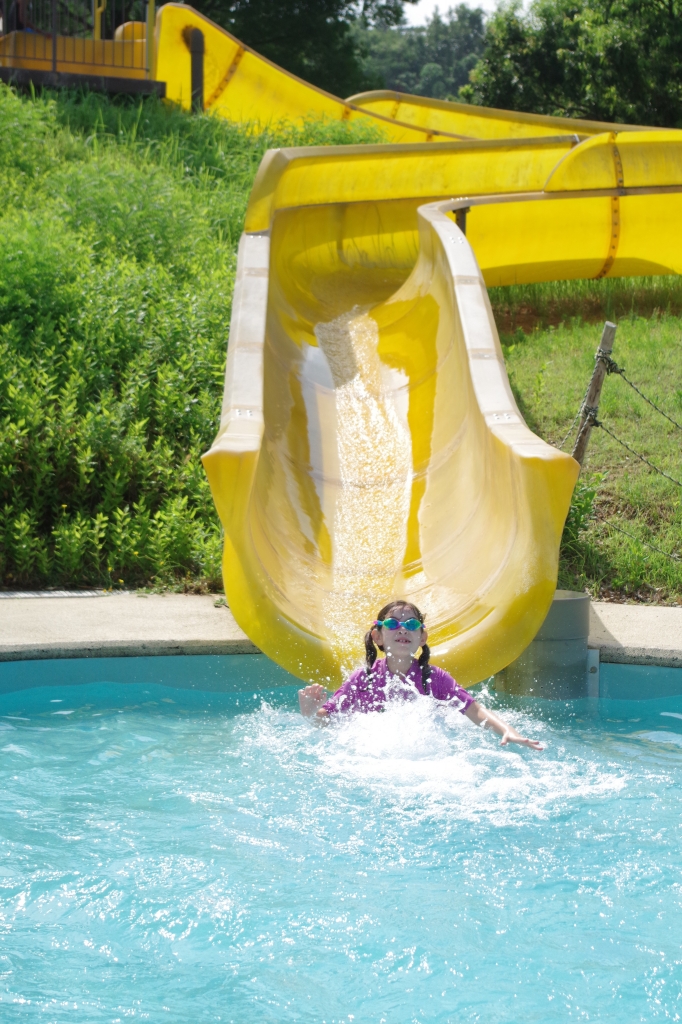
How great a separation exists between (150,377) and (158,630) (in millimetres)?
2664

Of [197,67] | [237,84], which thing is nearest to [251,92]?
[237,84]

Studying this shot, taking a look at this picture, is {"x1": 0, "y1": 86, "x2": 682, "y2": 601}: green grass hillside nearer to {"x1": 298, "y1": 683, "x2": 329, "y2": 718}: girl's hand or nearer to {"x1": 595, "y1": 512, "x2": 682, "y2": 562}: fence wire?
{"x1": 595, "y1": 512, "x2": 682, "y2": 562}: fence wire

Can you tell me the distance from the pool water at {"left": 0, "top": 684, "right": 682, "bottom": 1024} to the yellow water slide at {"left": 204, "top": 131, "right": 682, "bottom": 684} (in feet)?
1.65

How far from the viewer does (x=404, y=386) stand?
6.69m

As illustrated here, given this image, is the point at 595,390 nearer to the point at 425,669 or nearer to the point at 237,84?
the point at 425,669

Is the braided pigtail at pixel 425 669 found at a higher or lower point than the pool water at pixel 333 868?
higher

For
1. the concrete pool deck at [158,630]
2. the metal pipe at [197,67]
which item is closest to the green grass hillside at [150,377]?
the concrete pool deck at [158,630]

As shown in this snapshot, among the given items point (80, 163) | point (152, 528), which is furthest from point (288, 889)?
point (80, 163)

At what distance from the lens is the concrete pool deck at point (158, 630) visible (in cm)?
487

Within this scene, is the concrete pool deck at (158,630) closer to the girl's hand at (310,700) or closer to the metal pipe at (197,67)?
the girl's hand at (310,700)

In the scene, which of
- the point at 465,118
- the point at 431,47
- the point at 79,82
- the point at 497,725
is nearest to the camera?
the point at 497,725

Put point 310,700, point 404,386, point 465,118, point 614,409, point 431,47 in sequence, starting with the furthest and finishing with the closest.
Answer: point 431,47
point 465,118
point 614,409
point 404,386
point 310,700

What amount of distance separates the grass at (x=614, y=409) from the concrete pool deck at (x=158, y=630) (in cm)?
49

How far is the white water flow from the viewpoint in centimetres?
494
